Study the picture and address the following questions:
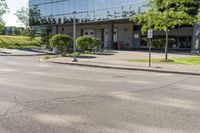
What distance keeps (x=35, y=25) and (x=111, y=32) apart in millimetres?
25492

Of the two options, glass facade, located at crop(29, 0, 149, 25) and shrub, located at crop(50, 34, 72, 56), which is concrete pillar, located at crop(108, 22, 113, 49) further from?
shrub, located at crop(50, 34, 72, 56)

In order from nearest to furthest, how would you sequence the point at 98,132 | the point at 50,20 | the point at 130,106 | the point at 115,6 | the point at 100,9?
the point at 98,132 → the point at 130,106 → the point at 115,6 → the point at 100,9 → the point at 50,20

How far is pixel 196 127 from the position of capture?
6.04 metres

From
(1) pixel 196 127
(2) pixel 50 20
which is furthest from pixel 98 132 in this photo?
(2) pixel 50 20

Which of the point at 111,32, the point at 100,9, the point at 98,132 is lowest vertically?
the point at 98,132

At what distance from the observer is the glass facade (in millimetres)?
40344

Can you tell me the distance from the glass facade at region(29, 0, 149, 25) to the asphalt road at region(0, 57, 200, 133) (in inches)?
1122

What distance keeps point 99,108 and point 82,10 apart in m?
44.2

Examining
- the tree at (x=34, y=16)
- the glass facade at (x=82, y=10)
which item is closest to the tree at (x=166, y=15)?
the glass facade at (x=82, y=10)

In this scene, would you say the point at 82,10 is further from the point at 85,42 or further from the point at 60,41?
the point at 60,41

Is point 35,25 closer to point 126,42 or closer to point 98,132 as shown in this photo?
point 126,42

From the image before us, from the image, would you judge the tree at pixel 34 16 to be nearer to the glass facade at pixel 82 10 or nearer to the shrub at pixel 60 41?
the glass facade at pixel 82 10

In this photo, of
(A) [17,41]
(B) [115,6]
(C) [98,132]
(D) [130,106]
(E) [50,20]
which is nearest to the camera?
(C) [98,132]

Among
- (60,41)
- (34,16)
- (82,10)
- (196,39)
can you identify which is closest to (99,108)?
(60,41)
